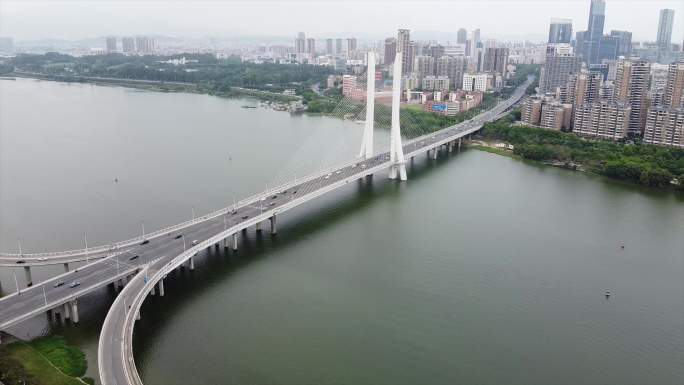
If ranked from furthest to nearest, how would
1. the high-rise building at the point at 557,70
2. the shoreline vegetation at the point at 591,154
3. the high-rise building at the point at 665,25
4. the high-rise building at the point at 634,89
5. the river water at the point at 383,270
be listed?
the high-rise building at the point at 665,25 → the high-rise building at the point at 557,70 → the high-rise building at the point at 634,89 → the shoreline vegetation at the point at 591,154 → the river water at the point at 383,270

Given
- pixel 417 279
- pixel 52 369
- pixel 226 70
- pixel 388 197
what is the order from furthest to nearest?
pixel 226 70 → pixel 388 197 → pixel 417 279 → pixel 52 369

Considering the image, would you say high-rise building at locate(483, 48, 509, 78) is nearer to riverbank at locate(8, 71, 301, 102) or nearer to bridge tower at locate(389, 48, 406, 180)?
riverbank at locate(8, 71, 301, 102)

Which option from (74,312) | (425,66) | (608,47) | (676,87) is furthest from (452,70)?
(74,312)

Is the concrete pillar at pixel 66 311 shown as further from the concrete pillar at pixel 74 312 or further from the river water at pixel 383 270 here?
the river water at pixel 383 270

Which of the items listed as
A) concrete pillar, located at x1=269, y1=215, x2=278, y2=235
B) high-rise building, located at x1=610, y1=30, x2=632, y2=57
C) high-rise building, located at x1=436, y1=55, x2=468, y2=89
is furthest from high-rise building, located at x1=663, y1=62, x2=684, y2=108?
high-rise building, located at x1=610, y1=30, x2=632, y2=57

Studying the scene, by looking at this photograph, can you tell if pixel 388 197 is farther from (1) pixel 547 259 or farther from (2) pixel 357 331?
(2) pixel 357 331

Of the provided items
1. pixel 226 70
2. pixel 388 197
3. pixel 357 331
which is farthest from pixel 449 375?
pixel 226 70

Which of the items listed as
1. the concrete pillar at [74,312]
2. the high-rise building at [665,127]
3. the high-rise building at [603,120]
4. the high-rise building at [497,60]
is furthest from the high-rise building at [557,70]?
the concrete pillar at [74,312]
